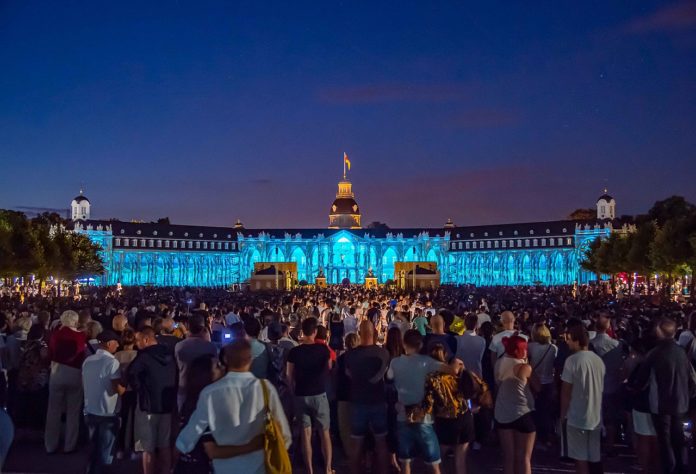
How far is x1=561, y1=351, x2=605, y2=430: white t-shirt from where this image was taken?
893cm

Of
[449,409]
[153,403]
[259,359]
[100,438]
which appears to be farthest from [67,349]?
[449,409]

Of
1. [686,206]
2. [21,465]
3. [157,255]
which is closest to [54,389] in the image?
[21,465]

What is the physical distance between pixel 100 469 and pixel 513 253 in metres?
154

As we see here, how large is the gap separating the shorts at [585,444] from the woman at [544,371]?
2130mm

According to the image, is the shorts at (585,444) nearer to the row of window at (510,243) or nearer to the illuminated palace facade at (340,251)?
the illuminated palace facade at (340,251)

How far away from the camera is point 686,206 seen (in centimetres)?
9938

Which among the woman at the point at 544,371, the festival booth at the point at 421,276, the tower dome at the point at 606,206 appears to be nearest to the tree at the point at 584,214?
the tower dome at the point at 606,206

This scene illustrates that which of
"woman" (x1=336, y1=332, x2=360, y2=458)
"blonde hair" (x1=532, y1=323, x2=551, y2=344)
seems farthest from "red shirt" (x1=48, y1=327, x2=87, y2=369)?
"blonde hair" (x1=532, y1=323, x2=551, y2=344)

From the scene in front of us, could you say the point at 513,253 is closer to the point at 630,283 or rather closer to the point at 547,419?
the point at 630,283

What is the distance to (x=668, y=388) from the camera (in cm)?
973

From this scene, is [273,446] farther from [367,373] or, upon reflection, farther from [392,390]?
[392,390]

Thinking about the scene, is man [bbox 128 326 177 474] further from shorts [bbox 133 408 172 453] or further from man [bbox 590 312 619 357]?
man [bbox 590 312 619 357]

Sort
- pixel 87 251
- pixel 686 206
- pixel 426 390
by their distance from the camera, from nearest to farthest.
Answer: pixel 426 390 → pixel 87 251 → pixel 686 206

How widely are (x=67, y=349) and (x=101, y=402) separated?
→ 1.76 metres
